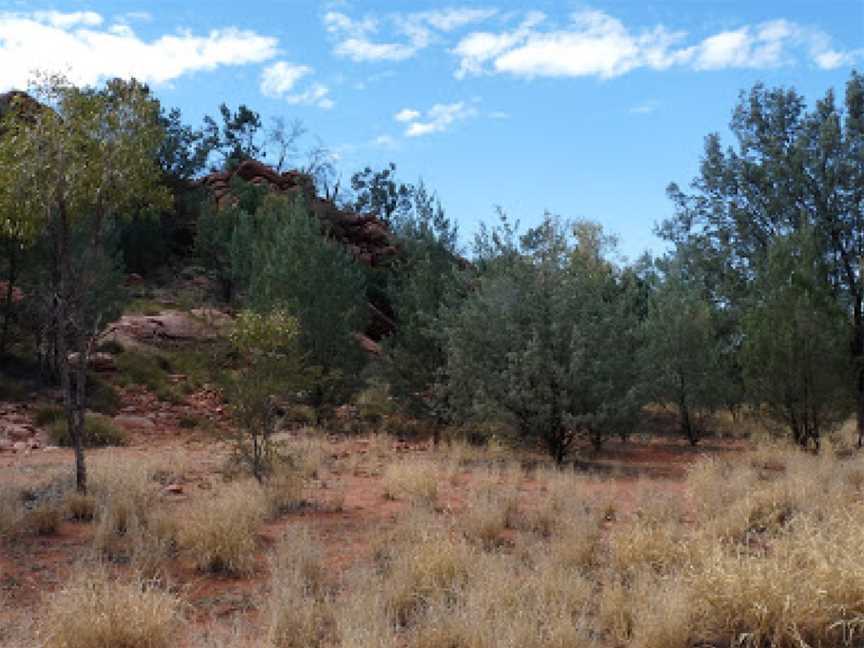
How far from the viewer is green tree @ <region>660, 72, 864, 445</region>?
21094 mm

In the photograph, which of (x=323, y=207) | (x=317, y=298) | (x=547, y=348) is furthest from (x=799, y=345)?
(x=323, y=207)

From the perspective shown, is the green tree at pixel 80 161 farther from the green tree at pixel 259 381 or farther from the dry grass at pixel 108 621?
the dry grass at pixel 108 621

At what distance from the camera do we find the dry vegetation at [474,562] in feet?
17.8

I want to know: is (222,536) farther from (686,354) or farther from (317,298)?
(686,354)

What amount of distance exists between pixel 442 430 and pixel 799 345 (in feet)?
28.8

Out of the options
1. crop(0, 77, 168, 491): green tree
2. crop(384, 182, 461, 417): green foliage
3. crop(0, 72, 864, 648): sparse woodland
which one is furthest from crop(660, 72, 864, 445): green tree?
crop(0, 77, 168, 491): green tree

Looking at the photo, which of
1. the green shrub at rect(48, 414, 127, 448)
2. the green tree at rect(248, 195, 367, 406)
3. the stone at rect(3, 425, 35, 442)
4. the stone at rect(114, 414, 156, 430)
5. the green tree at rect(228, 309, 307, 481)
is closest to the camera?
the green tree at rect(228, 309, 307, 481)

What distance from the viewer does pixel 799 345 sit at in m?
16.9

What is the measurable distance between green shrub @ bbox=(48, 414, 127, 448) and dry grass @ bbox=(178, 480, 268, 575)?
444 inches

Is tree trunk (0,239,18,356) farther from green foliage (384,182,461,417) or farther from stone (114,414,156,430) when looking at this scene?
green foliage (384,182,461,417)

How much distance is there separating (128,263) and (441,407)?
2916 centimetres

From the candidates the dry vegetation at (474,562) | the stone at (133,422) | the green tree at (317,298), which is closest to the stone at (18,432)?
the stone at (133,422)

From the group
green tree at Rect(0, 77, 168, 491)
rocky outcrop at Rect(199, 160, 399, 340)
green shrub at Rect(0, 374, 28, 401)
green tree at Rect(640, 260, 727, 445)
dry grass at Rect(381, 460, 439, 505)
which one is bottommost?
dry grass at Rect(381, 460, 439, 505)

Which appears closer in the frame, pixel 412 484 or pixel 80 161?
pixel 80 161
